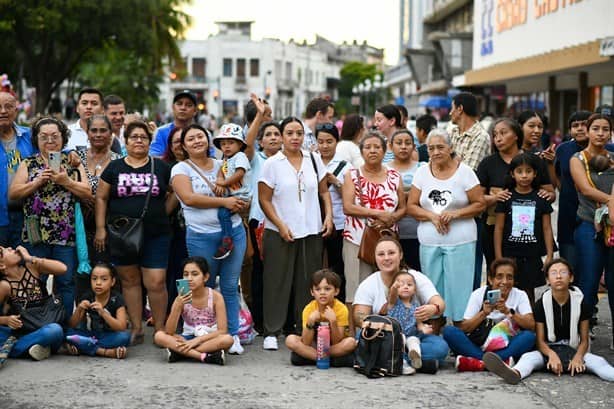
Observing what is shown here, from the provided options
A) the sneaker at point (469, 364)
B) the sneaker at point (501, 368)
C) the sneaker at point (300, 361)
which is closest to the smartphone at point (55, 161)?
the sneaker at point (300, 361)

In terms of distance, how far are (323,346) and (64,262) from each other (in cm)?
Result: 232

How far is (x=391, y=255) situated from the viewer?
25.3 ft

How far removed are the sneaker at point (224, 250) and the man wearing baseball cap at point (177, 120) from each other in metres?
1.36

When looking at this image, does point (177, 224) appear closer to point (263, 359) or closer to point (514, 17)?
point (263, 359)

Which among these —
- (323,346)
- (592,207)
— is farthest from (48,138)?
(592,207)

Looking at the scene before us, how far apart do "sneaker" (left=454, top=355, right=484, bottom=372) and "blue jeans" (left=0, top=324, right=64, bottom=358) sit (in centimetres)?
317

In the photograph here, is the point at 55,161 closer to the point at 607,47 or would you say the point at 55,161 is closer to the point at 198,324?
the point at 198,324

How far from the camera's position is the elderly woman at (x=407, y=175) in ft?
28.8

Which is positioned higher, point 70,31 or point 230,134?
point 70,31

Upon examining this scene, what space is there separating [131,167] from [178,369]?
1.80 metres

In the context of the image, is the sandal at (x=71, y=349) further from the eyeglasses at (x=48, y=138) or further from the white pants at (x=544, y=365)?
the white pants at (x=544, y=365)

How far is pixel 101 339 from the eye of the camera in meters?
7.90

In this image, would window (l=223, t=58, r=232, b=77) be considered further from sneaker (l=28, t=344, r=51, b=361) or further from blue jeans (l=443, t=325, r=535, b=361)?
blue jeans (l=443, t=325, r=535, b=361)

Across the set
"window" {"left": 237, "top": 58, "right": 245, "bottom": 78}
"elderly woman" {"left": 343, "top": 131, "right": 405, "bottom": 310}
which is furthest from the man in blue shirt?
"window" {"left": 237, "top": 58, "right": 245, "bottom": 78}
